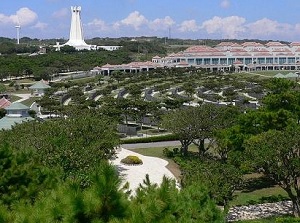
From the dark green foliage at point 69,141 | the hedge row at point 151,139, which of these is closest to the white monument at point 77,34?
the hedge row at point 151,139

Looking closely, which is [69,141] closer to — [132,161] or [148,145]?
[132,161]

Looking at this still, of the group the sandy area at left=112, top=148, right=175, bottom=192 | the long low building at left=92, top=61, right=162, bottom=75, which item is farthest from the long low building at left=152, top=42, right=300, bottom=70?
the sandy area at left=112, top=148, right=175, bottom=192

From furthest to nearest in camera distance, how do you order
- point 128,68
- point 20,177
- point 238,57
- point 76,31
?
point 76,31
point 238,57
point 128,68
point 20,177

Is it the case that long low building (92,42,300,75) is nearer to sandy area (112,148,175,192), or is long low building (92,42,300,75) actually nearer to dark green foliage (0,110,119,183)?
sandy area (112,148,175,192)

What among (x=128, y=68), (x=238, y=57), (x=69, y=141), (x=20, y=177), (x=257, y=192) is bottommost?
(x=257, y=192)

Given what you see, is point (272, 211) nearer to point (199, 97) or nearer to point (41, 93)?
point (199, 97)

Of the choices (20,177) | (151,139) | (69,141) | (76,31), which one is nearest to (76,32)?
(76,31)
